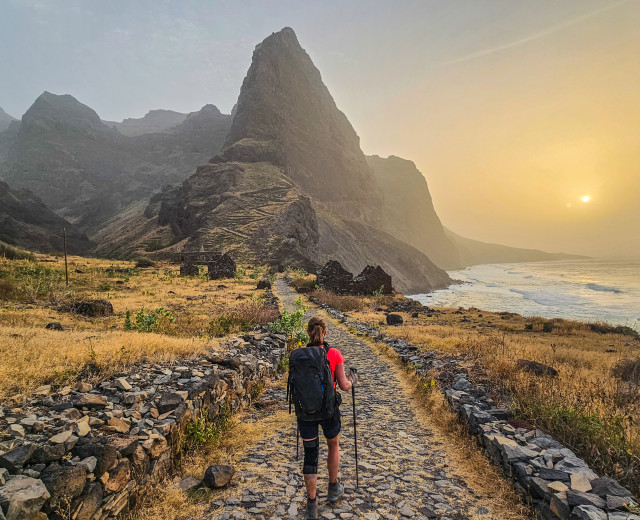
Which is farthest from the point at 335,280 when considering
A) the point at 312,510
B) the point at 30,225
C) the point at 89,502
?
the point at 30,225

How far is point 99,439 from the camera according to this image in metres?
4.34

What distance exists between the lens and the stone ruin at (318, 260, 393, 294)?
41.5 meters

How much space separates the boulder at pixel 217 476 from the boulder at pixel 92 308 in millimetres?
14711

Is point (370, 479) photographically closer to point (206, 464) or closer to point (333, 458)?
point (333, 458)

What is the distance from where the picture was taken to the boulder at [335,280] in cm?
4141

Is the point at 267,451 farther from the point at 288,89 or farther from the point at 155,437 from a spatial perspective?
the point at 288,89

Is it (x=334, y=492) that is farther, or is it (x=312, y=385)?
(x=334, y=492)

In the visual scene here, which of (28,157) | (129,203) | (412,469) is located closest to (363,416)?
(412,469)

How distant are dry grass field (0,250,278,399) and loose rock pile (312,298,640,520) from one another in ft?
22.5

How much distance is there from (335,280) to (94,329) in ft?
101

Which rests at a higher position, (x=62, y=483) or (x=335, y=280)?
(x=335, y=280)

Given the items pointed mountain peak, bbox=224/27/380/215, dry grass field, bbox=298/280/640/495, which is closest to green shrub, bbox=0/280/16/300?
dry grass field, bbox=298/280/640/495

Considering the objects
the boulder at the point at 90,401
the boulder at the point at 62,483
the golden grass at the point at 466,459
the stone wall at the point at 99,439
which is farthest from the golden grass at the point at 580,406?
the boulder at the point at 90,401

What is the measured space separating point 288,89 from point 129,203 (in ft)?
354
